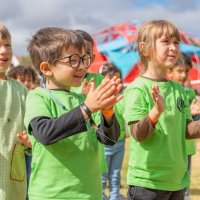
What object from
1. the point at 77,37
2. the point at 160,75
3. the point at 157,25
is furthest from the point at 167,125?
the point at 77,37

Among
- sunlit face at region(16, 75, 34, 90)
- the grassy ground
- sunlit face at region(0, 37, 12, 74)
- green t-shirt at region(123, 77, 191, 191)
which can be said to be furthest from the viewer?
sunlit face at region(16, 75, 34, 90)

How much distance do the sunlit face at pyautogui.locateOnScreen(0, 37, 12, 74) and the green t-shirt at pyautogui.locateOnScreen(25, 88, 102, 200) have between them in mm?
834

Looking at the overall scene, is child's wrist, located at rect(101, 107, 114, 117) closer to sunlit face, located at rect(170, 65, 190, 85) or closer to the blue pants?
sunlit face, located at rect(170, 65, 190, 85)

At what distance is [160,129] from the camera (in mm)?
2832

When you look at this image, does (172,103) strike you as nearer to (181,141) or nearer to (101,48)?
(181,141)

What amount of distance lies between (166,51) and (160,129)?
0.48 m

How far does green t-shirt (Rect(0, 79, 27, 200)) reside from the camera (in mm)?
2922

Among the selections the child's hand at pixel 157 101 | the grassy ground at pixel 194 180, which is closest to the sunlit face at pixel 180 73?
the grassy ground at pixel 194 180

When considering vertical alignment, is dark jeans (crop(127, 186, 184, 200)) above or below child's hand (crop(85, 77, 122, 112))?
below

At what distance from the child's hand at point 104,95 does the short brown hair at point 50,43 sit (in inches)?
15.2

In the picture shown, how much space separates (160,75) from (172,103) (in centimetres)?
21

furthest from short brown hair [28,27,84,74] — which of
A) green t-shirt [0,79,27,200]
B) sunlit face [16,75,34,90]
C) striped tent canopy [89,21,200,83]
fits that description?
striped tent canopy [89,21,200,83]

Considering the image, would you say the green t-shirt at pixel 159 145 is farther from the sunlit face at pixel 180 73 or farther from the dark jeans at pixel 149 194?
the sunlit face at pixel 180 73

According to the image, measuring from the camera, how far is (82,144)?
2.31 metres
